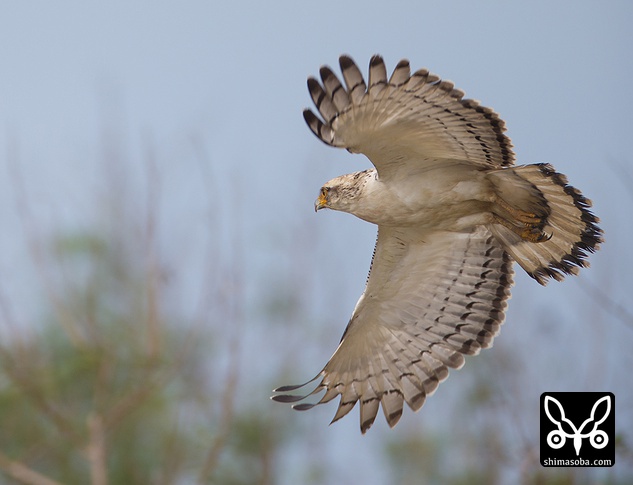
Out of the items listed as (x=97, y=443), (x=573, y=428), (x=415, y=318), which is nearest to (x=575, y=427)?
(x=573, y=428)

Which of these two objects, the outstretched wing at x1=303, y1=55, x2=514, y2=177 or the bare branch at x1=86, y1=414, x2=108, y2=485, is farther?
the bare branch at x1=86, y1=414, x2=108, y2=485

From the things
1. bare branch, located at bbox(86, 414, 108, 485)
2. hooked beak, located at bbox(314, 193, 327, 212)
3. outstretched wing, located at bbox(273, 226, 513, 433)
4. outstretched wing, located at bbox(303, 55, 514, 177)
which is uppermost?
outstretched wing, located at bbox(303, 55, 514, 177)

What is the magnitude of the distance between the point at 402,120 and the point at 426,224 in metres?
1.04

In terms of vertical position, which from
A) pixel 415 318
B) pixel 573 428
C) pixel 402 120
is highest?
pixel 402 120

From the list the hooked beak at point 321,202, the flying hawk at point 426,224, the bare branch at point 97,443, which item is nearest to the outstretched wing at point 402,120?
A: the flying hawk at point 426,224

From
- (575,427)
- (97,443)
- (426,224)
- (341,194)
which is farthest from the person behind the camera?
(97,443)

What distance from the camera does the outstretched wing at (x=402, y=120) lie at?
523 centimetres

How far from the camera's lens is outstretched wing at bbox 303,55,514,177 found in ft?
→ 17.2

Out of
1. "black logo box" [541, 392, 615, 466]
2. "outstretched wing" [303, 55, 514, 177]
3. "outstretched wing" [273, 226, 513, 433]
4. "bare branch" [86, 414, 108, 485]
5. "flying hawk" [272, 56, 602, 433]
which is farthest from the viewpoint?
"bare branch" [86, 414, 108, 485]

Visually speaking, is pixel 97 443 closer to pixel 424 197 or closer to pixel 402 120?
pixel 424 197

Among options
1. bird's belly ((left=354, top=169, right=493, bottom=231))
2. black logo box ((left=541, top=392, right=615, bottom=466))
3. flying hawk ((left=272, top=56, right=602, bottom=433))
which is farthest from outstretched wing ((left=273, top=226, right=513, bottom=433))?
black logo box ((left=541, top=392, right=615, bottom=466))

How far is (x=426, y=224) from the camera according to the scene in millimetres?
6312

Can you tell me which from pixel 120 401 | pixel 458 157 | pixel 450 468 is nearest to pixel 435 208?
pixel 458 157

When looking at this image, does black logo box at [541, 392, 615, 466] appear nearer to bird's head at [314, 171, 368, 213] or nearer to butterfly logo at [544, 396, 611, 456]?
butterfly logo at [544, 396, 611, 456]
